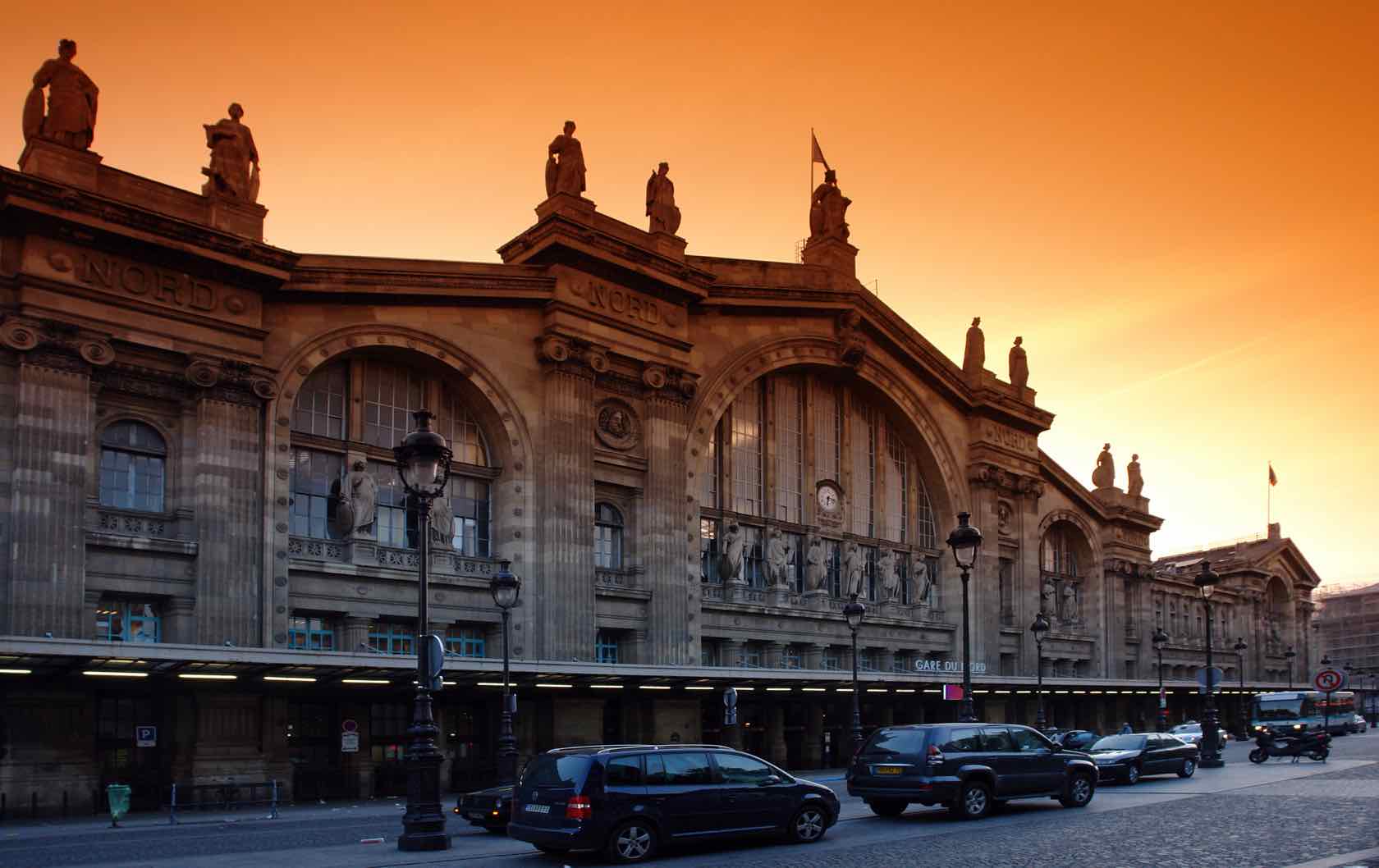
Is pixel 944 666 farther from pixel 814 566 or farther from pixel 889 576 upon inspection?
pixel 814 566

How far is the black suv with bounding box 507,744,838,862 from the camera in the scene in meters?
18.5

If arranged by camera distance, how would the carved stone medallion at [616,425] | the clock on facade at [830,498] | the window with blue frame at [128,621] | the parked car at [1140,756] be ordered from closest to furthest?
the parked car at [1140,756]
the window with blue frame at [128,621]
the carved stone medallion at [616,425]
the clock on facade at [830,498]

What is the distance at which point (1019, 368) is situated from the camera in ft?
225

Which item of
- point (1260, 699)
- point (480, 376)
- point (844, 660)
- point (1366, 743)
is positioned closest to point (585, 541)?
point (480, 376)

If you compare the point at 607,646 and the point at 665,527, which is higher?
the point at 665,527

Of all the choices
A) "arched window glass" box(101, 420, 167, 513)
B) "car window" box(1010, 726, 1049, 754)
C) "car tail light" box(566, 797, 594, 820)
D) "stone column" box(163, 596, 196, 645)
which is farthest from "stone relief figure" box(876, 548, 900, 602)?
"car tail light" box(566, 797, 594, 820)

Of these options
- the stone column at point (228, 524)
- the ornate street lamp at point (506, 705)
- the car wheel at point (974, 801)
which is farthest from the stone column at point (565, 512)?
the car wheel at point (974, 801)

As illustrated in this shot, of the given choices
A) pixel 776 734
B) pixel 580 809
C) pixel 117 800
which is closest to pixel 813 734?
pixel 776 734

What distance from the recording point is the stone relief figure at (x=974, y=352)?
215 feet

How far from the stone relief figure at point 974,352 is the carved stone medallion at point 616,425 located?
2510cm

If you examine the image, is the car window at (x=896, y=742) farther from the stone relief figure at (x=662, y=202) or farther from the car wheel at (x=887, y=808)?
the stone relief figure at (x=662, y=202)

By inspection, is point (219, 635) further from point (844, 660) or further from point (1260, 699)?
point (1260, 699)

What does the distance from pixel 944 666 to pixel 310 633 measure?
30074 millimetres

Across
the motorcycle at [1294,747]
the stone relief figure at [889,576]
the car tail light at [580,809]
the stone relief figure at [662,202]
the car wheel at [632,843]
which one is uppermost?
the stone relief figure at [662,202]
